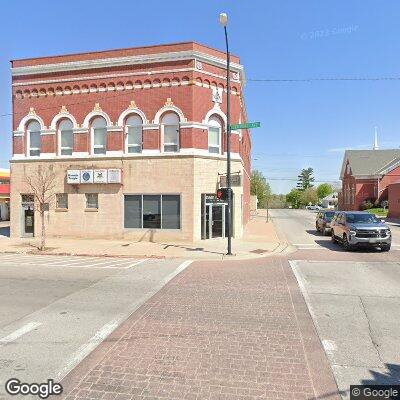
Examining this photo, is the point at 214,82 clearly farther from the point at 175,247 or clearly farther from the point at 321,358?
the point at 321,358

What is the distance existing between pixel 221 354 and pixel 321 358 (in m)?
1.36

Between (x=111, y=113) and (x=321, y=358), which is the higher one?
(x=111, y=113)

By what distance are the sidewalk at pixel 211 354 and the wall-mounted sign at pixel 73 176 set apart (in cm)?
1304

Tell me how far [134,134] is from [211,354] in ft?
52.4

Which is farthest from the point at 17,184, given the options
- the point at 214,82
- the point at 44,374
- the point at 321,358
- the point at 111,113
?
the point at 321,358

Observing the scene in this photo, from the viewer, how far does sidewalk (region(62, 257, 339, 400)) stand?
4.05 metres

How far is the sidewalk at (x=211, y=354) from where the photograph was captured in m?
4.05

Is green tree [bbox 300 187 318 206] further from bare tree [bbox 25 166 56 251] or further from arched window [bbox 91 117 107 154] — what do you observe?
bare tree [bbox 25 166 56 251]

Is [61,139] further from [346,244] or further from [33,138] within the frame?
[346,244]

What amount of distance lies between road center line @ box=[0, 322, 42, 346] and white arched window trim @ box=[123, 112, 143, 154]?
45.7 feet

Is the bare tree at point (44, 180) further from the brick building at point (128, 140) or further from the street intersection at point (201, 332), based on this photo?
the street intersection at point (201, 332)

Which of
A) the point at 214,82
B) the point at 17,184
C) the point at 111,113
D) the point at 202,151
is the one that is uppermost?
the point at 214,82

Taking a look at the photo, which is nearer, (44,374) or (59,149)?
(44,374)

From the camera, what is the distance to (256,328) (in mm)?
6004
